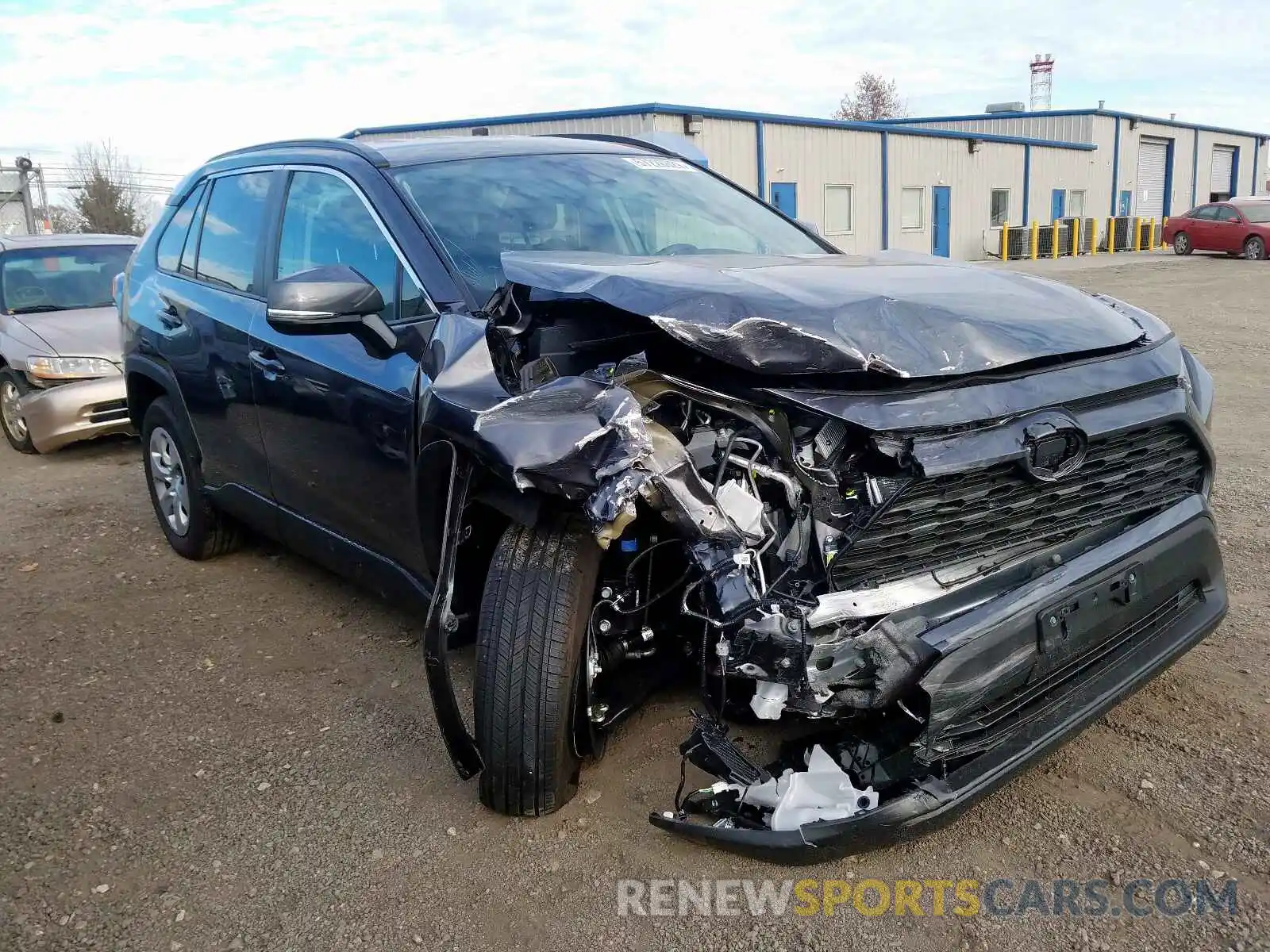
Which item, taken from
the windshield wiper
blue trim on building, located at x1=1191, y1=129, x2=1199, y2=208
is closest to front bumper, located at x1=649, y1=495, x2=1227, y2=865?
the windshield wiper

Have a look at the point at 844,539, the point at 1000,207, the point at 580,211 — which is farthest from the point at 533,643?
the point at 1000,207

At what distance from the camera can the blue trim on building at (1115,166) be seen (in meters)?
36.3

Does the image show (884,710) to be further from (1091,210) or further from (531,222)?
(1091,210)

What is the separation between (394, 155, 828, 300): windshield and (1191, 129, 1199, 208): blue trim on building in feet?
148

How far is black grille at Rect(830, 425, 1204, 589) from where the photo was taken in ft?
7.48

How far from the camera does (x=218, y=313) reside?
402 centimetres

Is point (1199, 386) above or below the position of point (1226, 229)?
above

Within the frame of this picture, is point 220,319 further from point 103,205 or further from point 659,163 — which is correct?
point 103,205

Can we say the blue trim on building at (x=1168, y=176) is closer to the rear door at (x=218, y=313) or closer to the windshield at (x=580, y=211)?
the windshield at (x=580, y=211)

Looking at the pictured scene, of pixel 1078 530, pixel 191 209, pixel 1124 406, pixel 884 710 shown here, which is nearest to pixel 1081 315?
pixel 1124 406

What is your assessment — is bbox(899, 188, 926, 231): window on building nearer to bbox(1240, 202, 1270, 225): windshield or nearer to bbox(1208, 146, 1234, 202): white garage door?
bbox(1240, 202, 1270, 225): windshield

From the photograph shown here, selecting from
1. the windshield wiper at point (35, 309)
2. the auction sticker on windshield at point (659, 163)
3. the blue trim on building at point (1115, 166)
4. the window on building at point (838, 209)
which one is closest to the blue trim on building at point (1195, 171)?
the blue trim on building at point (1115, 166)

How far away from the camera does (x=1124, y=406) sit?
259cm

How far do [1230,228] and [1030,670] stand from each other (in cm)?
2708
